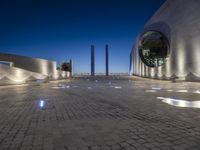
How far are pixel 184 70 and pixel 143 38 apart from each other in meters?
23.2

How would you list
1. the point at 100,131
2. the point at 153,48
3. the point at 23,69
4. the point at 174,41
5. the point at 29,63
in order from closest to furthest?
the point at 100,131 → the point at 23,69 → the point at 29,63 → the point at 174,41 → the point at 153,48

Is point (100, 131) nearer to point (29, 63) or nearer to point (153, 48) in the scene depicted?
point (29, 63)

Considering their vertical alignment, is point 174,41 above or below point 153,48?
below

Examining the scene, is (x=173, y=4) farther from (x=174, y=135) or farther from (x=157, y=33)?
(x=174, y=135)

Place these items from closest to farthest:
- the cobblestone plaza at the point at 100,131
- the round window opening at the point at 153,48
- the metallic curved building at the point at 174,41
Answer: the cobblestone plaza at the point at 100,131
the metallic curved building at the point at 174,41
the round window opening at the point at 153,48

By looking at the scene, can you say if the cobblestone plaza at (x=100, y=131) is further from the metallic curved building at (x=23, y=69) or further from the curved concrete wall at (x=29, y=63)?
the curved concrete wall at (x=29, y=63)

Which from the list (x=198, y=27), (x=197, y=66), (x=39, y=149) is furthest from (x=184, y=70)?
(x=39, y=149)

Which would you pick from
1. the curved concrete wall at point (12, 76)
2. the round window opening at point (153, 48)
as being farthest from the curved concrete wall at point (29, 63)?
the round window opening at point (153, 48)

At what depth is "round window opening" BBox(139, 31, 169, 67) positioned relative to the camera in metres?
43.1

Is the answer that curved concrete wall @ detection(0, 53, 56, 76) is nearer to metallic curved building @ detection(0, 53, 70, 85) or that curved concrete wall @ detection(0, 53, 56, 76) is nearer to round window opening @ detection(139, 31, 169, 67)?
metallic curved building @ detection(0, 53, 70, 85)

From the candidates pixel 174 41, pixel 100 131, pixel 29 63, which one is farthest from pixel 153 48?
pixel 100 131

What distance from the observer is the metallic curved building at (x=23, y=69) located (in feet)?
69.9

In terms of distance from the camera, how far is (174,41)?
35344mm

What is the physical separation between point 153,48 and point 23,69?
34767mm
